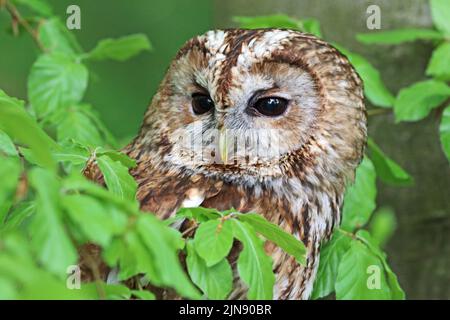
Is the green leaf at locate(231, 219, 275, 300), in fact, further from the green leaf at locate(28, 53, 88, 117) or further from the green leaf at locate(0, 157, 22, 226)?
the green leaf at locate(28, 53, 88, 117)

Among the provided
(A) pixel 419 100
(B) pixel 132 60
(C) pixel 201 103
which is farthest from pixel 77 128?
(B) pixel 132 60

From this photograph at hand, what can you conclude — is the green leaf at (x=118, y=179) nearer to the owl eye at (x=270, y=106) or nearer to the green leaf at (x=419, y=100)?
the owl eye at (x=270, y=106)

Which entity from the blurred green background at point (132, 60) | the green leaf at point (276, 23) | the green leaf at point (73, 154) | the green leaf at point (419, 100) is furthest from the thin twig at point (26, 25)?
the blurred green background at point (132, 60)

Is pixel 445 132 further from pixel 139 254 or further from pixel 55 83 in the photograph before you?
pixel 139 254

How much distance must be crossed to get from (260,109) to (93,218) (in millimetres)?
1404

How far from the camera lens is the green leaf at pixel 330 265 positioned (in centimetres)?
288

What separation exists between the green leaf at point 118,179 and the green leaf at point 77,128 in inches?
30.7

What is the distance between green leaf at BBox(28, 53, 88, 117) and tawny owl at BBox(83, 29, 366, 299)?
33cm

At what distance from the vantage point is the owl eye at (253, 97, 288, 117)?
9.20 feet

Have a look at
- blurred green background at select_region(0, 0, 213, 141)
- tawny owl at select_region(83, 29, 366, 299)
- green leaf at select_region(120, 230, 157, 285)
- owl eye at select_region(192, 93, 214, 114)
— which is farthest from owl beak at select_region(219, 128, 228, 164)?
blurred green background at select_region(0, 0, 213, 141)

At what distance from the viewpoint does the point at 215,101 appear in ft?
9.11

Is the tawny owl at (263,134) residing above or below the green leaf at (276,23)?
below

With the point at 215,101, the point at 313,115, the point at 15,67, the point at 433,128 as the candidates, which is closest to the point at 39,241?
the point at 215,101

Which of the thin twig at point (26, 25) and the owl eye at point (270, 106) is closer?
the owl eye at point (270, 106)
